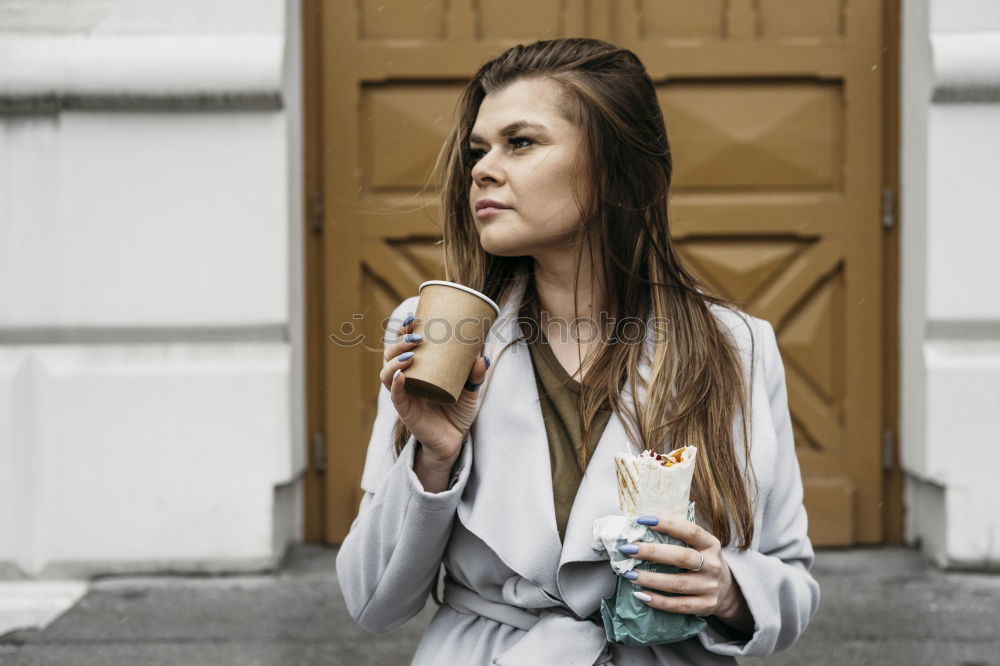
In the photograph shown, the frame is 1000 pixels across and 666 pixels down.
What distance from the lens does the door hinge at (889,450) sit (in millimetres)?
4496

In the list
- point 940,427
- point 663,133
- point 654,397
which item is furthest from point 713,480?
point 940,427

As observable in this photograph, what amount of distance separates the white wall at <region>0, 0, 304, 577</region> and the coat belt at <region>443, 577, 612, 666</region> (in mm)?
2533

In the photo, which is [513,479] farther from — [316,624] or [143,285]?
[143,285]

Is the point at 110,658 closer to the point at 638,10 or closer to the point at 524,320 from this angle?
the point at 524,320

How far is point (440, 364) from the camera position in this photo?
1.63m

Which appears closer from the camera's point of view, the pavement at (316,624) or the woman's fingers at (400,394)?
the woman's fingers at (400,394)

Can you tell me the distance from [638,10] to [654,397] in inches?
120

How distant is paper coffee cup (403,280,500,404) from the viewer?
1629mm

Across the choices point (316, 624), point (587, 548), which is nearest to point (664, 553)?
point (587, 548)

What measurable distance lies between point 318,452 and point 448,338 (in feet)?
9.99

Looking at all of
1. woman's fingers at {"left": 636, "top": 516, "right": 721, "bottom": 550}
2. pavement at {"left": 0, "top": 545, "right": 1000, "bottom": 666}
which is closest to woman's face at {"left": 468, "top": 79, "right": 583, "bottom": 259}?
woman's fingers at {"left": 636, "top": 516, "right": 721, "bottom": 550}

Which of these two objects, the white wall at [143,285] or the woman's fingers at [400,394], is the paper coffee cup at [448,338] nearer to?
the woman's fingers at [400,394]

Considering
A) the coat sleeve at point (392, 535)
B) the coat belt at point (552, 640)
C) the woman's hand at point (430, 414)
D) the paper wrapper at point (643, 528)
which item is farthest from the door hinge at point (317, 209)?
the paper wrapper at point (643, 528)

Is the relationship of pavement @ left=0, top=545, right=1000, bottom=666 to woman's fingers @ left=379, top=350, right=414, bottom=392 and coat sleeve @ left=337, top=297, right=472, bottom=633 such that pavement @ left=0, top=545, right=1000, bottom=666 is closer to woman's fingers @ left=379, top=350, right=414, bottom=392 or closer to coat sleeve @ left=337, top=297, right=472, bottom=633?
coat sleeve @ left=337, top=297, right=472, bottom=633
